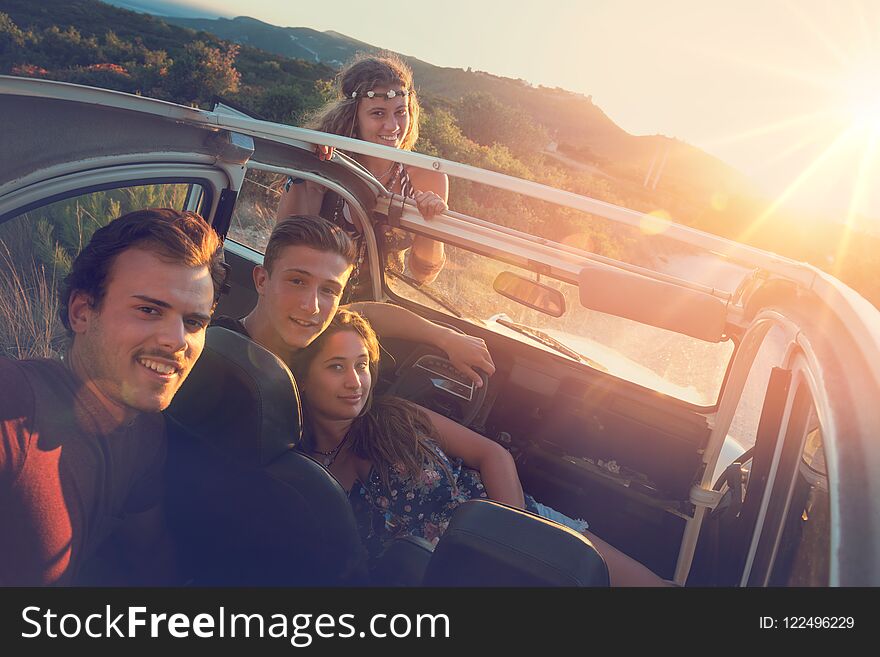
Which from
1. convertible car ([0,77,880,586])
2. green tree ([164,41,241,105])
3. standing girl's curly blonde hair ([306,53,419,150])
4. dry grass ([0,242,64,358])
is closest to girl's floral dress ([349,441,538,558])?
convertible car ([0,77,880,586])

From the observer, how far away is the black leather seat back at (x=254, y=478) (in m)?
1.59

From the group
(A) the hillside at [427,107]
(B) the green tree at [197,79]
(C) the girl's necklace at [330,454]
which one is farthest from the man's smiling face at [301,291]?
(B) the green tree at [197,79]

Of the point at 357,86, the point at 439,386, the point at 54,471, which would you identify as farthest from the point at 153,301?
the point at 357,86

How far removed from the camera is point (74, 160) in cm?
134

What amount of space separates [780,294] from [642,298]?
2.12ft

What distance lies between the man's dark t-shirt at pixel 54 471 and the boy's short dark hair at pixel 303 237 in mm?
974

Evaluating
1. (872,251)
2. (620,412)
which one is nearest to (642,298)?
(620,412)

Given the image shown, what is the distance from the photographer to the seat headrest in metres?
1.58

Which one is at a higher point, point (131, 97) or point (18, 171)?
point (131, 97)

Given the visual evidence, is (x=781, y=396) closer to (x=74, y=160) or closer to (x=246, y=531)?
(x=246, y=531)

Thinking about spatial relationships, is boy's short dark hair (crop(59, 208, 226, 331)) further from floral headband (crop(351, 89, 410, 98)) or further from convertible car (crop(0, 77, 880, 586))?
floral headband (crop(351, 89, 410, 98))

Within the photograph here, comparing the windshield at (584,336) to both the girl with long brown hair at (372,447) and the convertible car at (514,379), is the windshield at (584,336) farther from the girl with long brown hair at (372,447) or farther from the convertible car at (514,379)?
the girl with long brown hair at (372,447)

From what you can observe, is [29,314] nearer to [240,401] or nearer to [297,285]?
[297,285]

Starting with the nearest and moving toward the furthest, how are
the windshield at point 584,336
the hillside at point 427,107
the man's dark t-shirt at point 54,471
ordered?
1. the man's dark t-shirt at point 54,471
2. the windshield at point 584,336
3. the hillside at point 427,107
